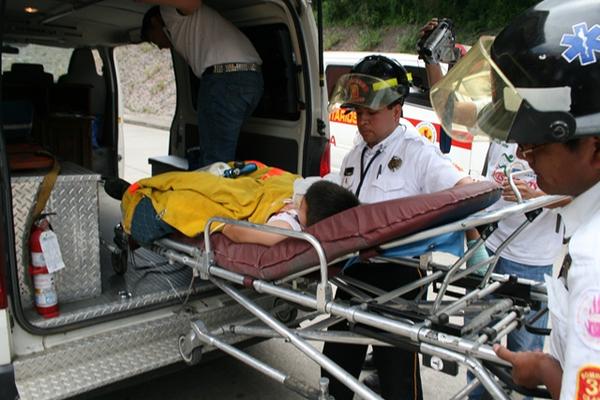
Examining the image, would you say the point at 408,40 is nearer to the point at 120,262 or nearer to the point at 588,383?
the point at 120,262

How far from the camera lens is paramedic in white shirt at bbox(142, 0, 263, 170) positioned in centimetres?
373

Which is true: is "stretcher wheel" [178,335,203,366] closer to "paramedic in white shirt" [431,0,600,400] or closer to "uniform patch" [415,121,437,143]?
"paramedic in white shirt" [431,0,600,400]

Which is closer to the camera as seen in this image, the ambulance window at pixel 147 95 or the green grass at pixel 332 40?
the ambulance window at pixel 147 95

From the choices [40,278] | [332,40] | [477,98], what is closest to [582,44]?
[477,98]

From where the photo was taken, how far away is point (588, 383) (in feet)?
3.30

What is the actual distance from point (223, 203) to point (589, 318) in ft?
6.36

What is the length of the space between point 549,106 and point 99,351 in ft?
6.98

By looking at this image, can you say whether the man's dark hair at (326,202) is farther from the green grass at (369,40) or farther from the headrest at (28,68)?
the green grass at (369,40)

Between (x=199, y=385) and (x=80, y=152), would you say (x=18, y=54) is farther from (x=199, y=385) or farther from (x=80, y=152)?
(x=199, y=385)

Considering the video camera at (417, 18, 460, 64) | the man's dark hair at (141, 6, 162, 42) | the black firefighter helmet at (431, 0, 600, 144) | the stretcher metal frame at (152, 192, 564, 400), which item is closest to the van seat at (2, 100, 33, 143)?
the man's dark hair at (141, 6, 162, 42)

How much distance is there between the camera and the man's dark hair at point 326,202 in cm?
226

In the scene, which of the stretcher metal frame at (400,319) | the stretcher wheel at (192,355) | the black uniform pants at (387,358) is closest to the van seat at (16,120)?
the stretcher metal frame at (400,319)

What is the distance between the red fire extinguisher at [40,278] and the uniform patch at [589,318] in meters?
2.13

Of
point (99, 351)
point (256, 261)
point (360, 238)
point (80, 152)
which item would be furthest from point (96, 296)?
point (80, 152)
